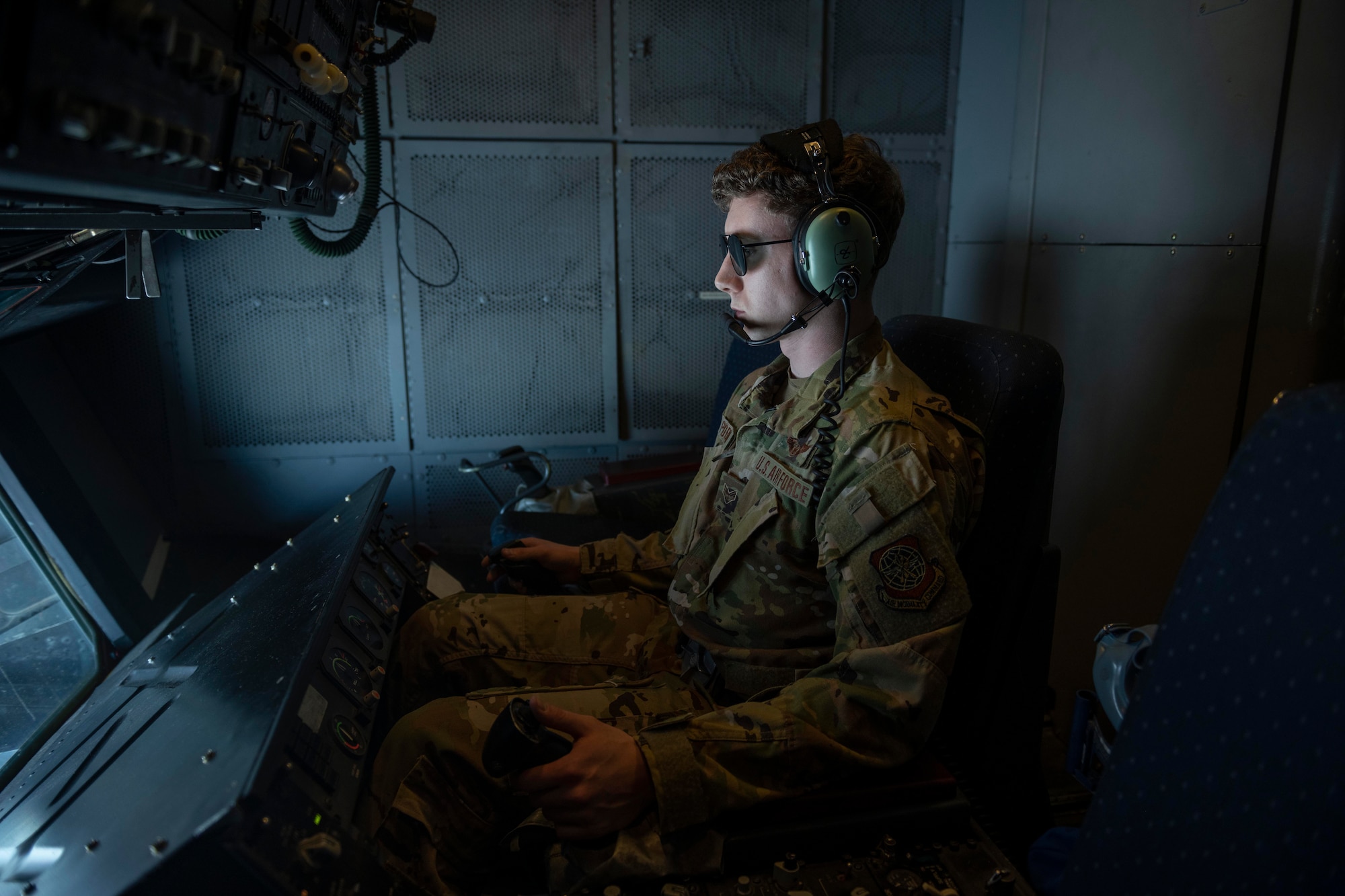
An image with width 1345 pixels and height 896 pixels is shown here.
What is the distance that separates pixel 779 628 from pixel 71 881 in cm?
88

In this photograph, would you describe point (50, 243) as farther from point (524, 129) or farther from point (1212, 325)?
point (1212, 325)

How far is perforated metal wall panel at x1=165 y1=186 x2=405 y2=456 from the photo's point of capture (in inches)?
98.7

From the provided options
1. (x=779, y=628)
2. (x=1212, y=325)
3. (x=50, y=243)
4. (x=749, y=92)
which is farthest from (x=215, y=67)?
(x=749, y=92)

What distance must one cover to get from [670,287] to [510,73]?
0.83 metres

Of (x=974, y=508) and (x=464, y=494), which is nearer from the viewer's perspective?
(x=974, y=508)

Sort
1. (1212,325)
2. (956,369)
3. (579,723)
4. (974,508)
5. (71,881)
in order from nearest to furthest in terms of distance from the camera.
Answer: (71,881) → (579,723) → (974,508) → (956,369) → (1212,325)

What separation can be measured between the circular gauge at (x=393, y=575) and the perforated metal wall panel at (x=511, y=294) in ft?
4.25

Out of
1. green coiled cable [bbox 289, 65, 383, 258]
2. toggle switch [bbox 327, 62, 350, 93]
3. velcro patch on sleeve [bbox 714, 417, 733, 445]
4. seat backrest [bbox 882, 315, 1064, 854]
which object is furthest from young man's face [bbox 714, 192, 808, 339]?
green coiled cable [bbox 289, 65, 383, 258]

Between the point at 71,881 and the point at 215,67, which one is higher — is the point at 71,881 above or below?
below

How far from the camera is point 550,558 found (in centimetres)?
158

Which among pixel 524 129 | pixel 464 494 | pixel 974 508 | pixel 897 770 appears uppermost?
pixel 524 129

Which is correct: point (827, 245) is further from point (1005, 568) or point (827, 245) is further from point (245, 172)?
point (245, 172)

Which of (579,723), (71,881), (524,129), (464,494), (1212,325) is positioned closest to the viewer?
(71,881)

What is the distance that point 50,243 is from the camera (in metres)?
1.22
